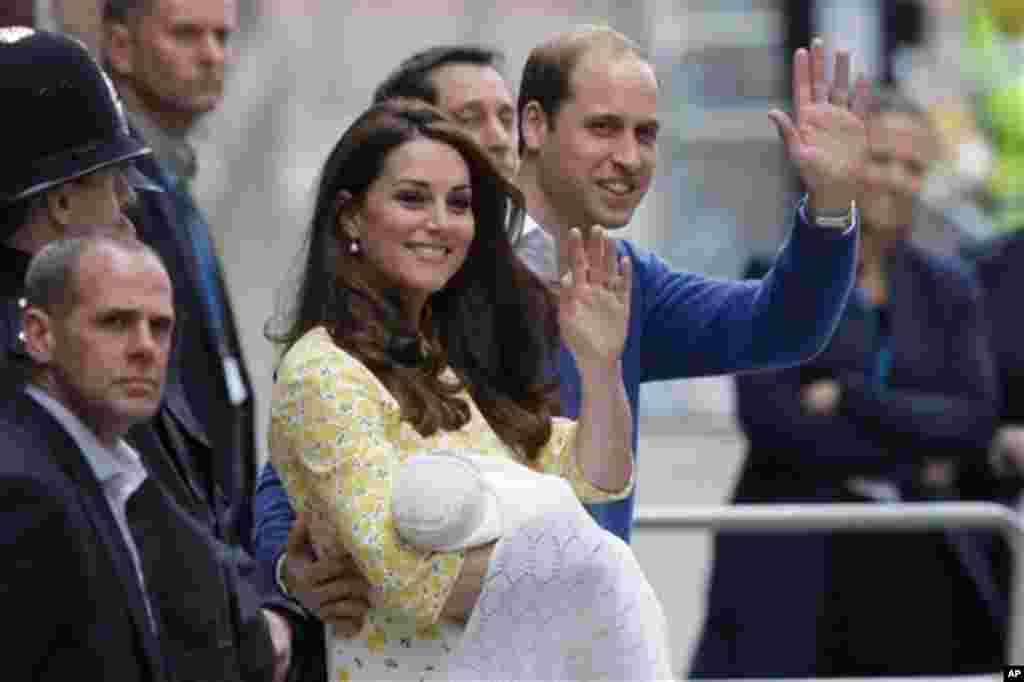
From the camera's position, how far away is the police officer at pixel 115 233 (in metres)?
3.54

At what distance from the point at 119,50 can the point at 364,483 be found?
183 centimetres

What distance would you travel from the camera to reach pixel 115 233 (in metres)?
3.64

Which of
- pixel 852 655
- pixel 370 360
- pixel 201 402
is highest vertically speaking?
pixel 370 360

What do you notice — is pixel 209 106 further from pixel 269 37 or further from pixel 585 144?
pixel 269 37

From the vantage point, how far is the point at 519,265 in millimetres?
4207

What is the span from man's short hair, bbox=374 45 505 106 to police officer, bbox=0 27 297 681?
1207 mm

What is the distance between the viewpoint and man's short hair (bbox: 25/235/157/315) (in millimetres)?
3523

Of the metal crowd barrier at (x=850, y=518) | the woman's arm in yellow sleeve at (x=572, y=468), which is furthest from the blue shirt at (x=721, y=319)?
the metal crowd barrier at (x=850, y=518)

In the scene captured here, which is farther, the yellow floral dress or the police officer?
the yellow floral dress

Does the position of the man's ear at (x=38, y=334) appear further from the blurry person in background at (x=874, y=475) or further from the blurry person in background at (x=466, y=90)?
the blurry person in background at (x=874, y=475)

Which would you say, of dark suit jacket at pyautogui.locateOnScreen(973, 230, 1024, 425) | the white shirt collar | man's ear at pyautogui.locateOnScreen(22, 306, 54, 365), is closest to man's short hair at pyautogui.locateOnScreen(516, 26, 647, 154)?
the white shirt collar

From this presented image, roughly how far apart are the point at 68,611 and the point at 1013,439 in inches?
172

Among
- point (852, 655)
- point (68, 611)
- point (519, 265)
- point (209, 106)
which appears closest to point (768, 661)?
point (852, 655)

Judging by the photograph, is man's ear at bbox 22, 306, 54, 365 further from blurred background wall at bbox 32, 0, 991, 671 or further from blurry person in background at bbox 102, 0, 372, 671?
blurred background wall at bbox 32, 0, 991, 671
